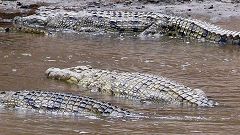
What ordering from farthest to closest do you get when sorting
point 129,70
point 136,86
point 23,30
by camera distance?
point 23,30 → point 129,70 → point 136,86

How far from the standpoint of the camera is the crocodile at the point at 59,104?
22.0 ft

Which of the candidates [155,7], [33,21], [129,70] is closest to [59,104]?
[129,70]

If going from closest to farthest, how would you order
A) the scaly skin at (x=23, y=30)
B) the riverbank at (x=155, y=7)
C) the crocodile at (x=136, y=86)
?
the crocodile at (x=136, y=86) < the scaly skin at (x=23, y=30) < the riverbank at (x=155, y=7)

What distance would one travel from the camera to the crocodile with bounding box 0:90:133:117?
→ 6.71 m

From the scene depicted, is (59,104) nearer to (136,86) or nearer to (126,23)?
(136,86)

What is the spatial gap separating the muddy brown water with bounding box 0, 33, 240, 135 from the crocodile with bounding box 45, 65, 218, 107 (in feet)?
0.53

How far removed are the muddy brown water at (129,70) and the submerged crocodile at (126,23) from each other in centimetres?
33

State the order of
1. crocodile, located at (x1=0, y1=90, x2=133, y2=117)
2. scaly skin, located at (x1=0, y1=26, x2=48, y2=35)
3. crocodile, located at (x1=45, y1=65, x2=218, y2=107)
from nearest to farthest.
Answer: crocodile, located at (x1=0, y1=90, x2=133, y2=117)
crocodile, located at (x1=45, y1=65, x2=218, y2=107)
scaly skin, located at (x1=0, y1=26, x2=48, y2=35)

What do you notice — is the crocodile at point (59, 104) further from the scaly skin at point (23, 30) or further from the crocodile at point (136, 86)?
the scaly skin at point (23, 30)

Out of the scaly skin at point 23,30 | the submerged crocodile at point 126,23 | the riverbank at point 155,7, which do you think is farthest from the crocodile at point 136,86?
the riverbank at point 155,7

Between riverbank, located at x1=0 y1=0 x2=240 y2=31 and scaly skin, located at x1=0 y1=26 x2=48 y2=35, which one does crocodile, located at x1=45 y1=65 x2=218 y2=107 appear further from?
riverbank, located at x1=0 y1=0 x2=240 y2=31

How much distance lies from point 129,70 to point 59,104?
325cm

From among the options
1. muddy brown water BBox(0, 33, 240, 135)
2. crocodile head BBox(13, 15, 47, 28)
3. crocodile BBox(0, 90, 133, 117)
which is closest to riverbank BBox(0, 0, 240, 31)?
crocodile head BBox(13, 15, 47, 28)

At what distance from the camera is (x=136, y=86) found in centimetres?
816
